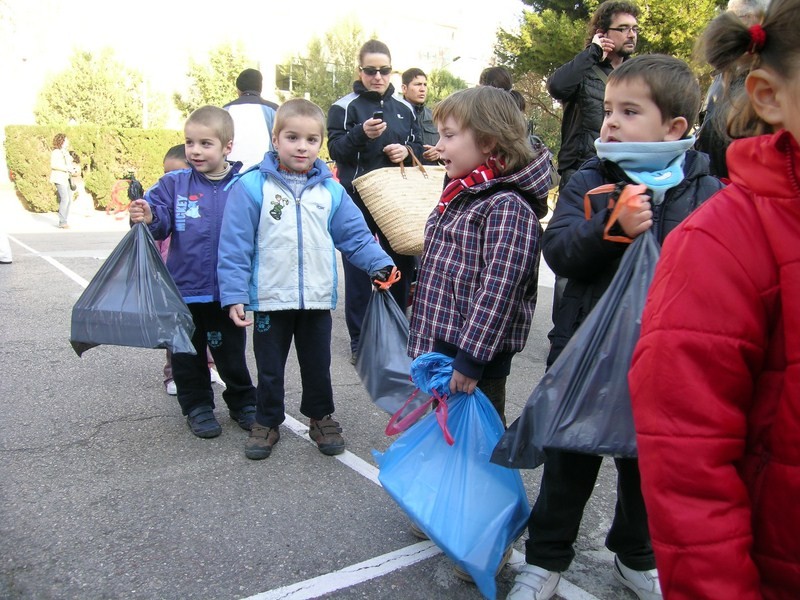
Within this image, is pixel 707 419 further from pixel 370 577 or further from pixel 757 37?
pixel 370 577

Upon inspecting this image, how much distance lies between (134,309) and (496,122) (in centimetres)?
192

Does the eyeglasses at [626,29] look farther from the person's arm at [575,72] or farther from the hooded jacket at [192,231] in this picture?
the hooded jacket at [192,231]

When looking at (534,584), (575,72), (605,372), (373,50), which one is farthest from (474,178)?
(373,50)

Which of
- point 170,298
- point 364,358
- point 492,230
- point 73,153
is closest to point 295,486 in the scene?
point 364,358

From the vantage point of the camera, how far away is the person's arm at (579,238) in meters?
1.90

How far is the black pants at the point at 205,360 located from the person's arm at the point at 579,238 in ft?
6.96

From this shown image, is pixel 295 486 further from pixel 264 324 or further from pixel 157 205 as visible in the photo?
pixel 157 205

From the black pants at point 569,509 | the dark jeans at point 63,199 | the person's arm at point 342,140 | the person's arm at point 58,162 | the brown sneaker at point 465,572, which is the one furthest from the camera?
the dark jeans at point 63,199

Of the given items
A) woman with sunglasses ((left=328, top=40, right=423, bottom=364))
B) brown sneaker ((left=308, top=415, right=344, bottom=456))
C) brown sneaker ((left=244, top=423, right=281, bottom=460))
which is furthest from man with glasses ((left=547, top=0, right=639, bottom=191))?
brown sneaker ((left=244, top=423, right=281, bottom=460))

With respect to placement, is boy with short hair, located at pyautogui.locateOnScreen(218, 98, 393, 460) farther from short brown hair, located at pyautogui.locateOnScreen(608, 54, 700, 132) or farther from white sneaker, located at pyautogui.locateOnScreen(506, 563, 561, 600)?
short brown hair, located at pyautogui.locateOnScreen(608, 54, 700, 132)

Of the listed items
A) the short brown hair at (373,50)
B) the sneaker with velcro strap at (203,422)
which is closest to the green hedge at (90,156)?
the short brown hair at (373,50)

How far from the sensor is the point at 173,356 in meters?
3.77

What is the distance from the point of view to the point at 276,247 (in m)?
3.29

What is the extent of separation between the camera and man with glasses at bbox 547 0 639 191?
423cm
